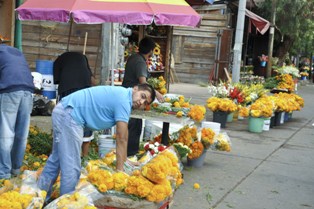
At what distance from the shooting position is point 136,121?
6727mm

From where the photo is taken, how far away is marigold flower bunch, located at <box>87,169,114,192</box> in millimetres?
4062

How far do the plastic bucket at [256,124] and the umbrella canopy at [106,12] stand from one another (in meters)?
4.81

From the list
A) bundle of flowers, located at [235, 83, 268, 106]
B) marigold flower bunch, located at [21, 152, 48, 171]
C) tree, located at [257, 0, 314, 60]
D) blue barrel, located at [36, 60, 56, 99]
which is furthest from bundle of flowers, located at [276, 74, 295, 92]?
tree, located at [257, 0, 314, 60]

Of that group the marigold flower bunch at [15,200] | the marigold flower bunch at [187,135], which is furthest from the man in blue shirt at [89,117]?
the marigold flower bunch at [187,135]

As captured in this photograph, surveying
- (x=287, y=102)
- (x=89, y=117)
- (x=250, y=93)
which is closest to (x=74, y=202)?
(x=89, y=117)

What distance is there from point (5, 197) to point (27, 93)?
1881 millimetres

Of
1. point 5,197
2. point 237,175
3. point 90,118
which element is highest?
point 90,118

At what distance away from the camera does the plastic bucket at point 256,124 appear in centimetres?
1039

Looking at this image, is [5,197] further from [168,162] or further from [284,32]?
[284,32]

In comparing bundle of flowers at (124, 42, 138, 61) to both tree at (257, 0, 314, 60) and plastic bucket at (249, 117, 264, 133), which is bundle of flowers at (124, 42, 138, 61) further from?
tree at (257, 0, 314, 60)

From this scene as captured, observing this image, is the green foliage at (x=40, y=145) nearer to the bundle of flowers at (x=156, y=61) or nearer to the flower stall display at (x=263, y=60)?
the bundle of flowers at (x=156, y=61)

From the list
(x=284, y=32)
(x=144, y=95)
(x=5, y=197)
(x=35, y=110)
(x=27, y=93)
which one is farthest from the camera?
(x=284, y=32)

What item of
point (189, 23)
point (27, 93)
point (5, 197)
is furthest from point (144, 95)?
point (189, 23)

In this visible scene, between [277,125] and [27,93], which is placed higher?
[27,93]
